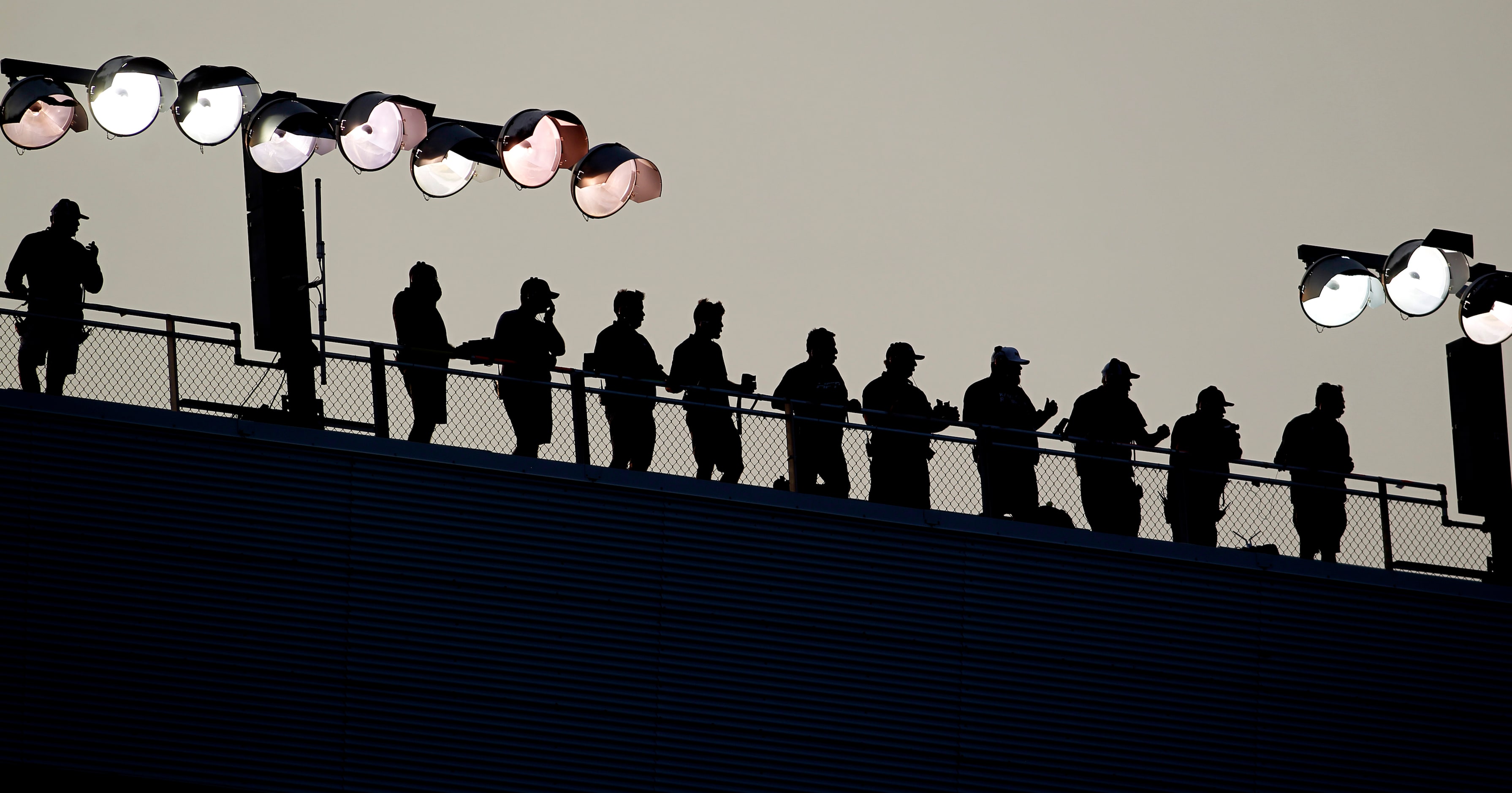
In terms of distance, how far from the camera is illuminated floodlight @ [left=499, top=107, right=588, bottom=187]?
12.3 m

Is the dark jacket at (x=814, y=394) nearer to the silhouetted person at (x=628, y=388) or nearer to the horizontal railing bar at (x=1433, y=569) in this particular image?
the silhouetted person at (x=628, y=388)

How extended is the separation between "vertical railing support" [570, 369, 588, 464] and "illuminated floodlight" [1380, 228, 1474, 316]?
258 inches

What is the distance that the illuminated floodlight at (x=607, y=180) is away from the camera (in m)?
12.3

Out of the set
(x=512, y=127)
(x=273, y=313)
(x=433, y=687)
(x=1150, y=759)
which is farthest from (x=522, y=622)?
(x=1150, y=759)

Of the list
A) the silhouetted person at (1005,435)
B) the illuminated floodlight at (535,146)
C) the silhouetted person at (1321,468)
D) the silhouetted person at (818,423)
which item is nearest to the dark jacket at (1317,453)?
the silhouetted person at (1321,468)

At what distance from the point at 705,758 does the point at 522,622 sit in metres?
1.77

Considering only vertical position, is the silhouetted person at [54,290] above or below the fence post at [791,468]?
above

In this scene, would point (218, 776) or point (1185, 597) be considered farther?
point (1185, 597)

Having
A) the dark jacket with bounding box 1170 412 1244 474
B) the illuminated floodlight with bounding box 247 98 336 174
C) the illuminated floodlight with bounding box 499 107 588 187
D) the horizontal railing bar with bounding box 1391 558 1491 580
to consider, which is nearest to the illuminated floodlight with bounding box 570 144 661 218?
the illuminated floodlight with bounding box 499 107 588 187

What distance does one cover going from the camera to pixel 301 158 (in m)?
12.4

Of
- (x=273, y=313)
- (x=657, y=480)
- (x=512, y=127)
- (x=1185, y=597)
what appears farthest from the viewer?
(x=1185, y=597)

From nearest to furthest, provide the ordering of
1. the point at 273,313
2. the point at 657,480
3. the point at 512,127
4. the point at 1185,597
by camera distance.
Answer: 1. the point at 512,127
2. the point at 273,313
3. the point at 657,480
4. the point at 1185,597

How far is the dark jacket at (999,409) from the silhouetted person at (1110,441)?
35cm

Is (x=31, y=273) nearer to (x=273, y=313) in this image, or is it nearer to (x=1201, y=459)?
(x=273, y=313)
